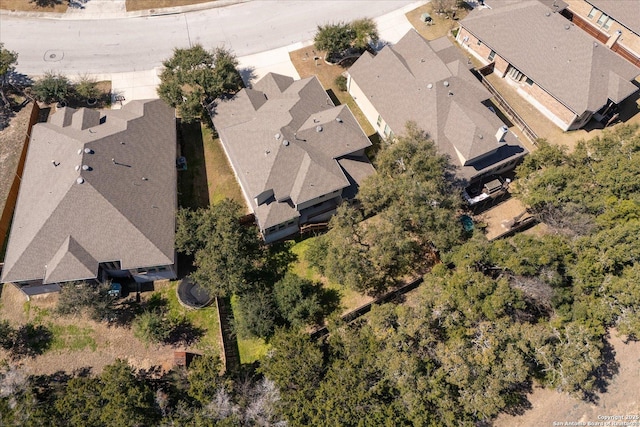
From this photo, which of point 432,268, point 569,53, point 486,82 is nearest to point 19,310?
point 432,268

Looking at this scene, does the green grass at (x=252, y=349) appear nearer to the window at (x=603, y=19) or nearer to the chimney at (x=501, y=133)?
the chimney at (x=501, y=133)

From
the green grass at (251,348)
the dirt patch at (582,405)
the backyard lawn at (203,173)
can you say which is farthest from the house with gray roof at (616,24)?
the green grass at (251,348)

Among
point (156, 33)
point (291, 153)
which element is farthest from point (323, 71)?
point (156, 33)

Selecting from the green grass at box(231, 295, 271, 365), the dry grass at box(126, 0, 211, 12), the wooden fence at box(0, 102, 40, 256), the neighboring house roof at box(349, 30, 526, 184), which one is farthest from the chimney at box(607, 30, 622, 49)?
the wooden fence at box(0, 102, 40, 256)

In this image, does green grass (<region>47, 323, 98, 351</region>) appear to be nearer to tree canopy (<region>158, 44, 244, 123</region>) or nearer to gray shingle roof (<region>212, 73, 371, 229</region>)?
gray shingle roof (<region>212, 73, 371, 229</region>)

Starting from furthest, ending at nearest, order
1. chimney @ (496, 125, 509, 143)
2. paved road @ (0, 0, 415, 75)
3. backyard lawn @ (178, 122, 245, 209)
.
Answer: paved road @ (0, 0, 415, 75), backyard lawn @ (178, 122, 245, 209), chimney @ (496, 125, 509, 143)

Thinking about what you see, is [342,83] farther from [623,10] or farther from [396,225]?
[623,10]
